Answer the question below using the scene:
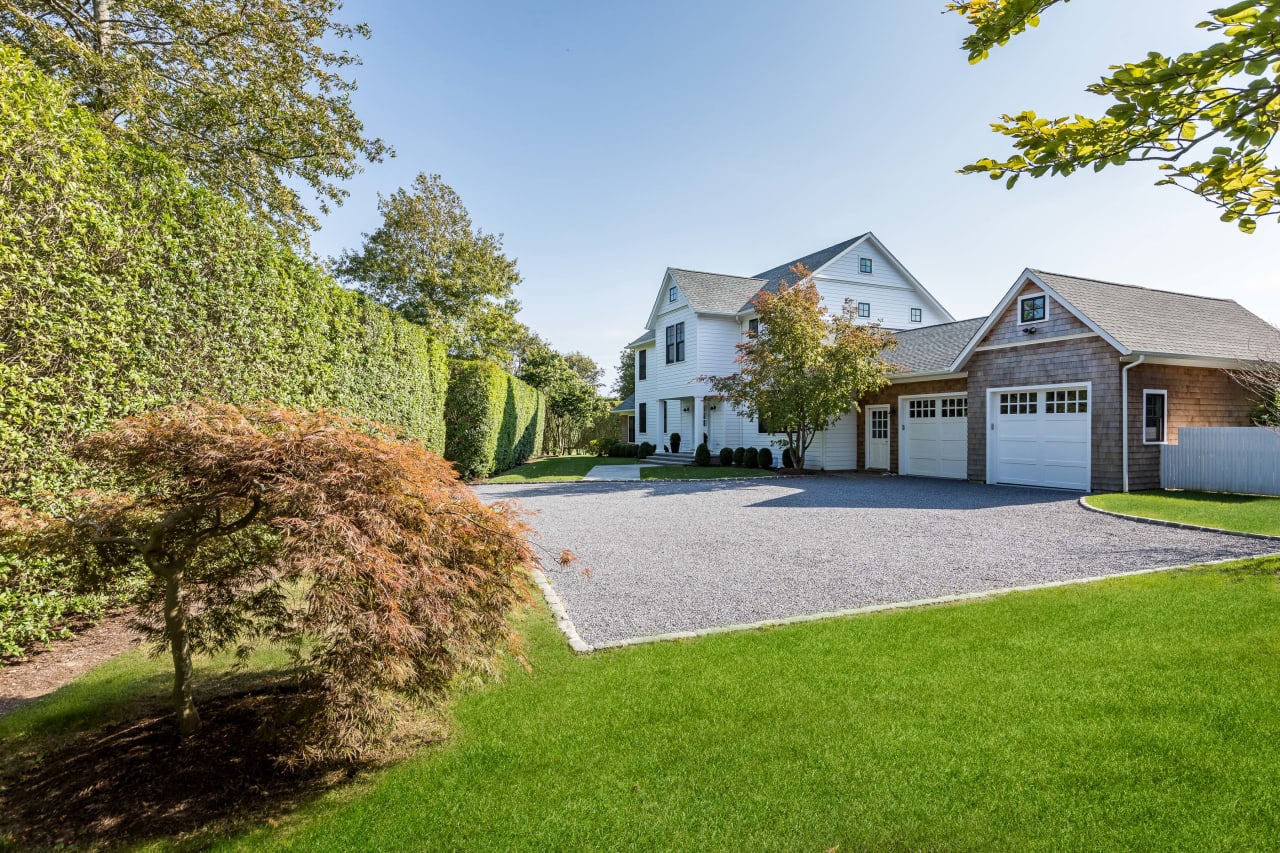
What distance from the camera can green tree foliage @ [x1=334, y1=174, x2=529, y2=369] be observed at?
1015 inches

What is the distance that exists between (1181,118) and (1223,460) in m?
14.7

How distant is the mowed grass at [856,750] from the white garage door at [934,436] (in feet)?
41.9

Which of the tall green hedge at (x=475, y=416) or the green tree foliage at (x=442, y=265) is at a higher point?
the green tree foliage at (x=442, y=265)

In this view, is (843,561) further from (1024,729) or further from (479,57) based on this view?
(479,57)

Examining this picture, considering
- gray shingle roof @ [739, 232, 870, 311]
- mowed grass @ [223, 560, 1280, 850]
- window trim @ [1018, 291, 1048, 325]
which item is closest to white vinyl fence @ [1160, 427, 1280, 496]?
window trim @ [1018, 291, 1048, 325]

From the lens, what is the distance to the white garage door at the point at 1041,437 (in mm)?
13469

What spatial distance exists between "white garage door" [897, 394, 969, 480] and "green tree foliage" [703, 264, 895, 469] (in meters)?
1.33

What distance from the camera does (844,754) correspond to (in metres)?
2.96

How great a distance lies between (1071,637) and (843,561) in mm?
2811

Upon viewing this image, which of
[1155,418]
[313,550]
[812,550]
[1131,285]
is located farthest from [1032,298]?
[313,550]

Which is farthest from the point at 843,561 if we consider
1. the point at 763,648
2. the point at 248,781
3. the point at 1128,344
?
the point at 1128,344

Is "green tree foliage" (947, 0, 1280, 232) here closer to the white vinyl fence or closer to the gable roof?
the gable roof

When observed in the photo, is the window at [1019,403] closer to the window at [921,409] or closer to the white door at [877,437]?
the window at [921,409]

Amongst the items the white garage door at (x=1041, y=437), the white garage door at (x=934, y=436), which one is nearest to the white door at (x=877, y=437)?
the white garage door at (x=934, y=436)
